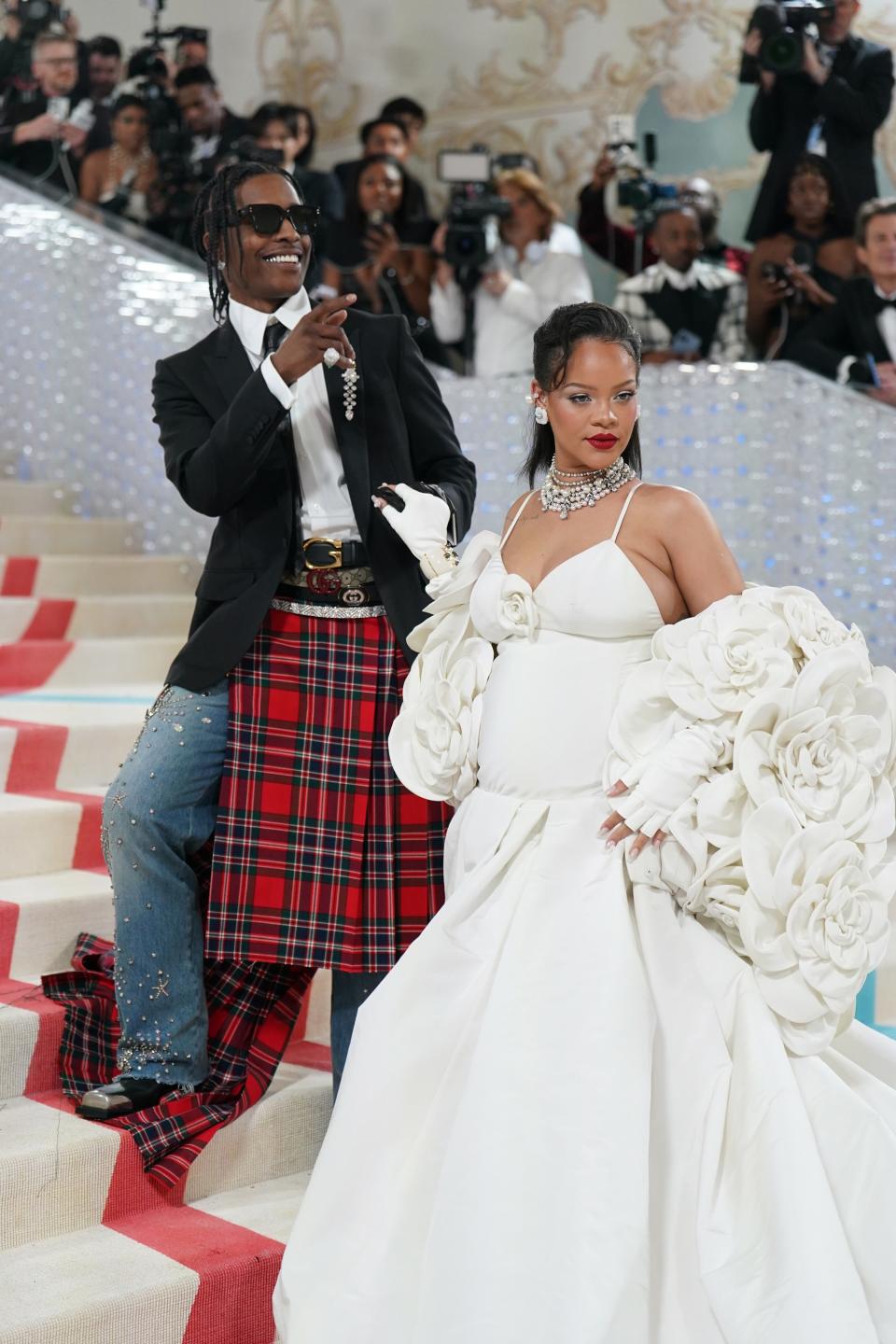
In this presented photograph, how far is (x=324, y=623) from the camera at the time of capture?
292 centimetres

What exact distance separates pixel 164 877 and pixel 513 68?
689cm

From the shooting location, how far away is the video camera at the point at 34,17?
7199mm

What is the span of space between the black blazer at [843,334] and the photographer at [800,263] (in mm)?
37

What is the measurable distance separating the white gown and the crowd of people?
3.48 meters

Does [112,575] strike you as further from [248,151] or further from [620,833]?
[620,833]

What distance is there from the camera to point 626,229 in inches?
262

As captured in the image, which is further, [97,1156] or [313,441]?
[313,441]

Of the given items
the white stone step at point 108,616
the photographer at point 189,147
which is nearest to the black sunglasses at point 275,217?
the white stone step at point 108,616

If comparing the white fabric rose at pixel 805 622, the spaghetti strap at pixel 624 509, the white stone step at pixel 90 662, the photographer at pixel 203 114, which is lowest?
the white stone step at pixel 90 662

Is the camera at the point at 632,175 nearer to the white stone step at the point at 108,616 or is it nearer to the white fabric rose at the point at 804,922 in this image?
the white stone step at the point at 108,616

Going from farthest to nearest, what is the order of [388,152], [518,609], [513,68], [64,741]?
[513,68], [388,152], [64,741], [518,609]

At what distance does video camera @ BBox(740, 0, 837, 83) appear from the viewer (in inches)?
241

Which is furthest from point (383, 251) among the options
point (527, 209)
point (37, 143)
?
point (37, 143)

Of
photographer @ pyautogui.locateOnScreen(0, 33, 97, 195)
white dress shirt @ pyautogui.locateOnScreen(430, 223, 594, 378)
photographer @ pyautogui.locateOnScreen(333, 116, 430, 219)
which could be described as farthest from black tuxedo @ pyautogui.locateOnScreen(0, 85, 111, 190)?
white dress shirt @ pyautogui.locateOnScreen(430, 223, 594, 378)
